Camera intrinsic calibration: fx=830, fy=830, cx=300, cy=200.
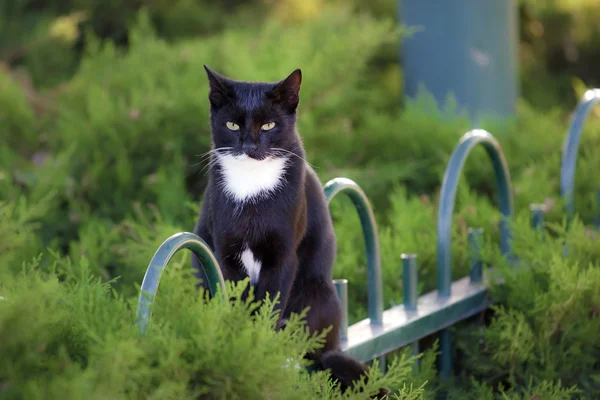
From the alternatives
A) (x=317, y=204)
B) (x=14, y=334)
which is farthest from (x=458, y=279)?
(x=14, y=334)

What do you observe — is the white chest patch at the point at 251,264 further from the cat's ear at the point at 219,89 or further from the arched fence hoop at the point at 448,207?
the arched fence hoop at the point at 448,207

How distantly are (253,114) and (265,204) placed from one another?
0.17m

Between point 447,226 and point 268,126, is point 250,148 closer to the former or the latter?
point 268,126

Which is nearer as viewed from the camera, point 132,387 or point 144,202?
point 132,387

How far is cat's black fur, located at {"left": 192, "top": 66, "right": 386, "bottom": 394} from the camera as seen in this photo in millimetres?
1570

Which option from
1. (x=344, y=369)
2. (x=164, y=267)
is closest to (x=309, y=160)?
(x=344, y=369)

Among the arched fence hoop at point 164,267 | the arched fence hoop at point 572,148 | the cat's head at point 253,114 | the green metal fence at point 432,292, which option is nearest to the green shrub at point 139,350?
the arched fence hoop at point 164,267

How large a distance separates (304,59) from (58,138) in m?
1.08

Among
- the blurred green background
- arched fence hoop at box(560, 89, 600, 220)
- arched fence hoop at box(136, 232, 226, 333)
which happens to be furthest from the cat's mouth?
arched fence hoop at box(560, 89, 600, 220)

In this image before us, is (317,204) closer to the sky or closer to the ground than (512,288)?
closer to the sky

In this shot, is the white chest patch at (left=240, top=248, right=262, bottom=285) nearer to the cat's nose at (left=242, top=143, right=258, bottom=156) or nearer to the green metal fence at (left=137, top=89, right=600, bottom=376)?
the cat's nose at (left=242, top=143, right=258, bottom=156)

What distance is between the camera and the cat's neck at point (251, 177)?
1.59 metres

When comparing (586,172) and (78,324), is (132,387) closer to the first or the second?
(78,324)

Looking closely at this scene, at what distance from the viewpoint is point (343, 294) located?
2.01 meters
